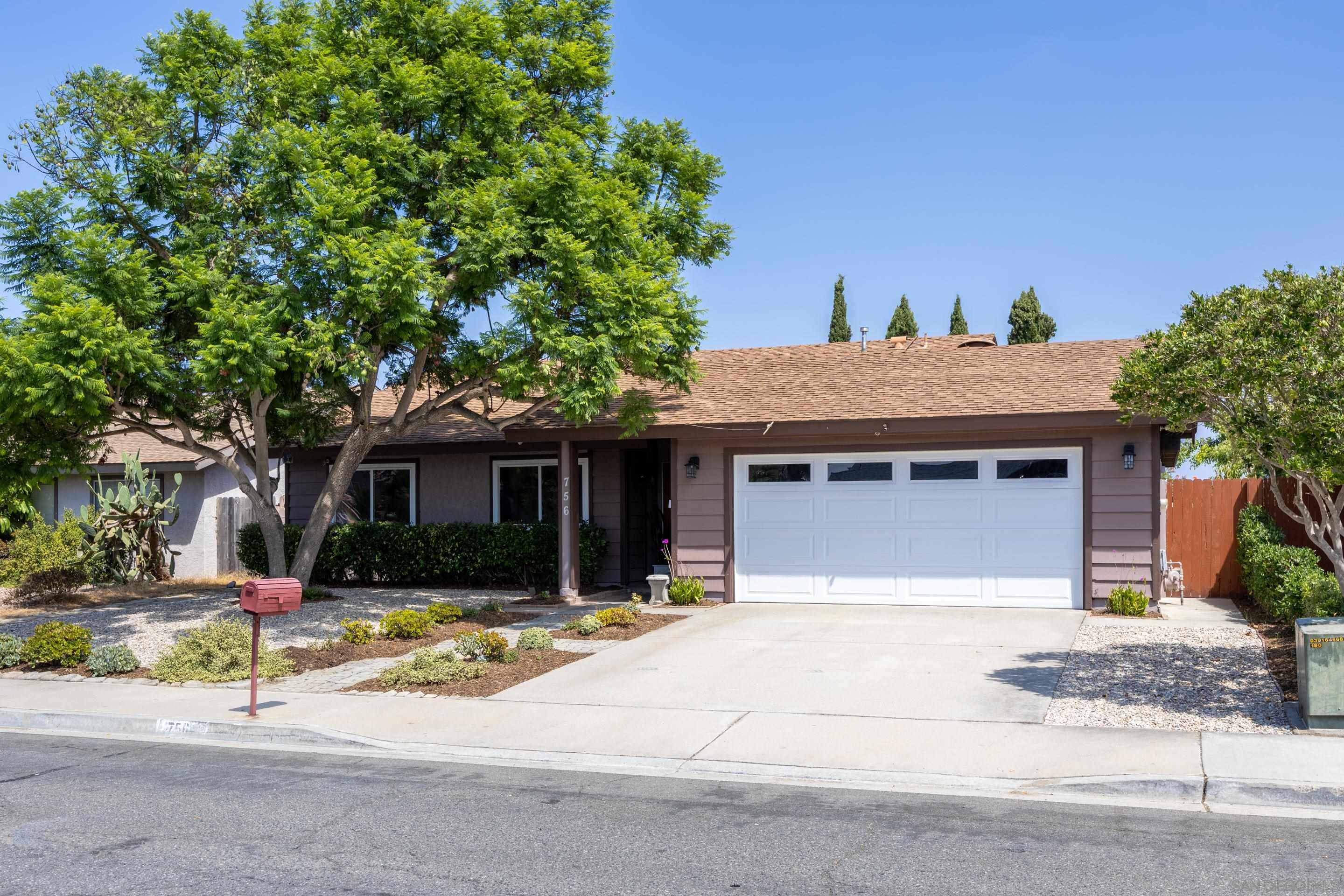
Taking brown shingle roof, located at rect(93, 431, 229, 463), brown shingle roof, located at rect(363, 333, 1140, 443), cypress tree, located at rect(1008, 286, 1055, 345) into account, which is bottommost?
brown shingle roof, located at rect(93, 431, 229, 463)

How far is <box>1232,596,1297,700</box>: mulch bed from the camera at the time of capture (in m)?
9.52

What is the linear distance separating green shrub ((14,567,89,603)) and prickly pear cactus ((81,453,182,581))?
471 millimetres

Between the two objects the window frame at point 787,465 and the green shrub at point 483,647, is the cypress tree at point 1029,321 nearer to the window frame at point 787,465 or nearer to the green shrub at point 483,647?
the window frame at point 787,465

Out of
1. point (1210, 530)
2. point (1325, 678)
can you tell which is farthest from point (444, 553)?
point (1325, 678)

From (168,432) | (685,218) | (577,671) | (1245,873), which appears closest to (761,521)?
(685,218)

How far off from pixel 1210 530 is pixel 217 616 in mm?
15058

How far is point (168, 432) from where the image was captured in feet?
77.2

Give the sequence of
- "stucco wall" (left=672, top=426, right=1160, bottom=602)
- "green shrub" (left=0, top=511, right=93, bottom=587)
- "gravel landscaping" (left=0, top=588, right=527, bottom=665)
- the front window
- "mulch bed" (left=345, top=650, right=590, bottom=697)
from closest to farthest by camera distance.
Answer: "mulch bed" (left=345, top=650, right=590, bottom=697) < "gravel landscaping" (left=0, top=588, right=527, bottom=665) < "stucco wall" (left=672, top=426, right=1160, bottom=602) < "green shrub" (left=0, top=511, right=93, bottom=587) < the front window

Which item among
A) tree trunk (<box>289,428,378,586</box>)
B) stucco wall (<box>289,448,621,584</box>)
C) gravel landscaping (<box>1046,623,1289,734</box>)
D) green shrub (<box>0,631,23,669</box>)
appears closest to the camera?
gravel landscaping (<box>1046,623,1289,734</box>)

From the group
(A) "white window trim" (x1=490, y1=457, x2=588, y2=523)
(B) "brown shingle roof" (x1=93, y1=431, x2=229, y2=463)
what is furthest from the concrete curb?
(B) "brown shingle roof" (x1=93, y1=431, x2=229, y2=463)

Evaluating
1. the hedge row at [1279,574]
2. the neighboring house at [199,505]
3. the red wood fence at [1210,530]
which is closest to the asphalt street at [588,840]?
the hedge row at [1279,574]

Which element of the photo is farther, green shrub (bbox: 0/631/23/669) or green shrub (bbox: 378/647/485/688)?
green shrub (bbox: 0/631/23/669)

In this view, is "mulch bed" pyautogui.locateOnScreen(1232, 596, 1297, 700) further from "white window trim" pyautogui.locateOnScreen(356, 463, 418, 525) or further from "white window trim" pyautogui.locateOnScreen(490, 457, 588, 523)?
"white window trim" pyautogui.locateOnScreen(356, 463, 418, 525)

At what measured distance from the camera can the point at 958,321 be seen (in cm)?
4125
